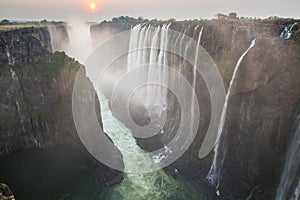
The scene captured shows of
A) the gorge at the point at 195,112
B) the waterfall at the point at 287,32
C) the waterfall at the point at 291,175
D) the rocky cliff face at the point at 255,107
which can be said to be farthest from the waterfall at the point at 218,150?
the waterfall at the point at 291,175

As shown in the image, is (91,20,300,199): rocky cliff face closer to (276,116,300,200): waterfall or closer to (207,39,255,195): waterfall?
(207,39,255,195): waterfall

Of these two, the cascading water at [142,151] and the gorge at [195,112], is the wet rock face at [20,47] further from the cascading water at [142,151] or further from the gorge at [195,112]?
the cascading water at [142,151]

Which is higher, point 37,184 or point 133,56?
point 133,56

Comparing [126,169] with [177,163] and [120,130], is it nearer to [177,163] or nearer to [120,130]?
[177,163]

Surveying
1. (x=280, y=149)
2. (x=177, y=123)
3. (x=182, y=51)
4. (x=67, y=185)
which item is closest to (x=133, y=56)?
(x=182, y=51)

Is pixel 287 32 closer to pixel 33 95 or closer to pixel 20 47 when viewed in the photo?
pixel 33 95

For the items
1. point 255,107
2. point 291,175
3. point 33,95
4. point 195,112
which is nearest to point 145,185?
point 195,112

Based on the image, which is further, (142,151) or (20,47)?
(142,151)
